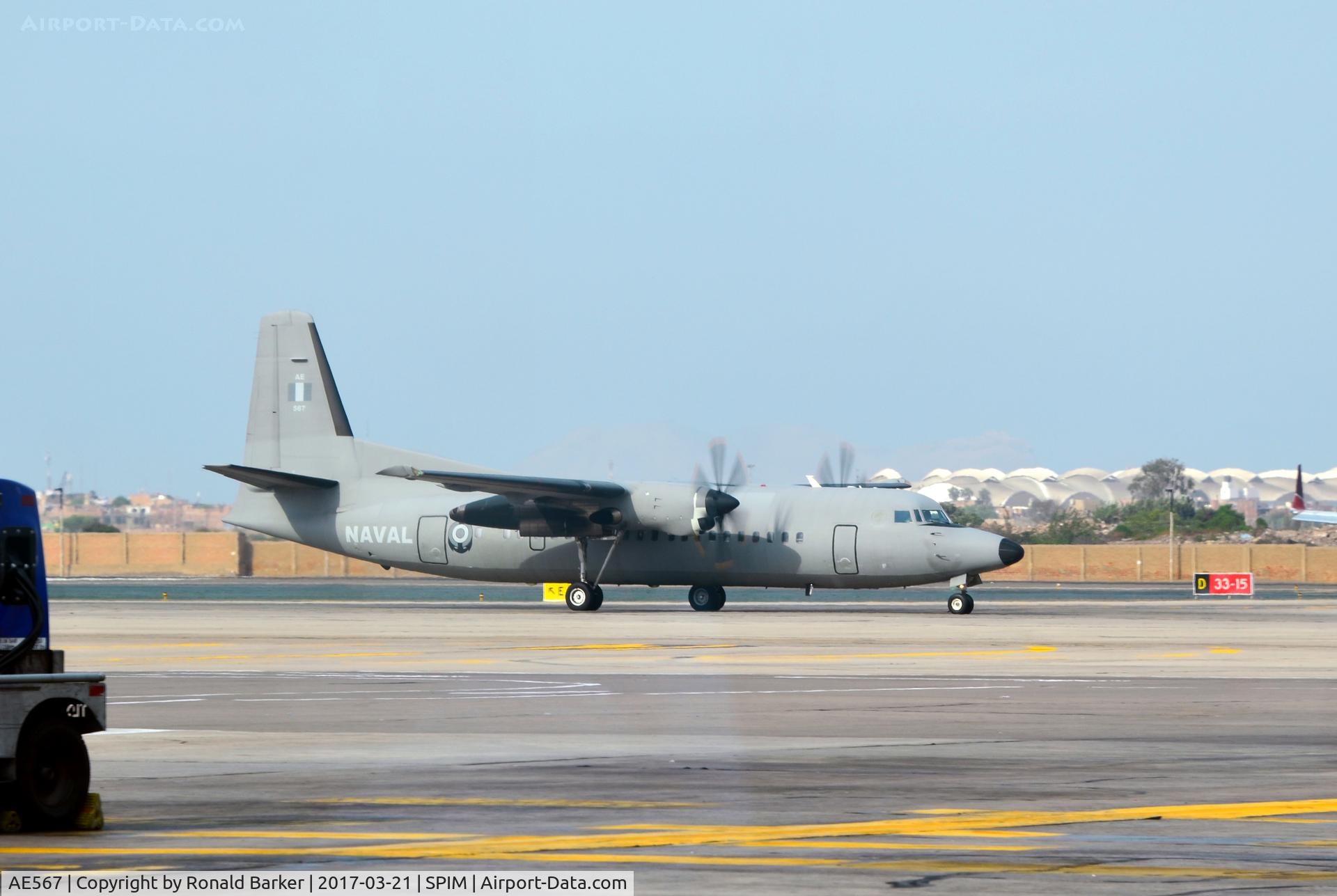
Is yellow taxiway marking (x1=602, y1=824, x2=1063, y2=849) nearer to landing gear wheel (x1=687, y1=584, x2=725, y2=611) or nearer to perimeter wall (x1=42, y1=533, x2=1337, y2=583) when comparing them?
landing gear wheel (x1=687, y1=584, x2=725, y2=611)

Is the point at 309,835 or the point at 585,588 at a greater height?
the point at 585,588

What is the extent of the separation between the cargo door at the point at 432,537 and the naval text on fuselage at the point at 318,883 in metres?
43.5

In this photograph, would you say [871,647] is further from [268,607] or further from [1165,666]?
[268,607]

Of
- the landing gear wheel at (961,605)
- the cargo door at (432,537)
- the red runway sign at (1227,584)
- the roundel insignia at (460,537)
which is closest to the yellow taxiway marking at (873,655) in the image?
the landing gear wheel at (961,605)

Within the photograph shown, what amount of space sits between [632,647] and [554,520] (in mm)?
17811

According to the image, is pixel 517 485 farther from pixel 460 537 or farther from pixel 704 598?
pixel 704 598

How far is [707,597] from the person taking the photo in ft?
170

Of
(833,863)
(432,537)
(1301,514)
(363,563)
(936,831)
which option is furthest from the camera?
(363,563)

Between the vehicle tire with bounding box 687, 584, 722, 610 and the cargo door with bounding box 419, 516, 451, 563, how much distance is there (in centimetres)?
766

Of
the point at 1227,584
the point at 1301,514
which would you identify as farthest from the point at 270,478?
the point at 1301,514

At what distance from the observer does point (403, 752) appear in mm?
16375

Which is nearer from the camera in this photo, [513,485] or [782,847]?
[782,847]

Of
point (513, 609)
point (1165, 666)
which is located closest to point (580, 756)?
point (1165, 666)

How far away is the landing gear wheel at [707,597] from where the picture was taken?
51750mm
